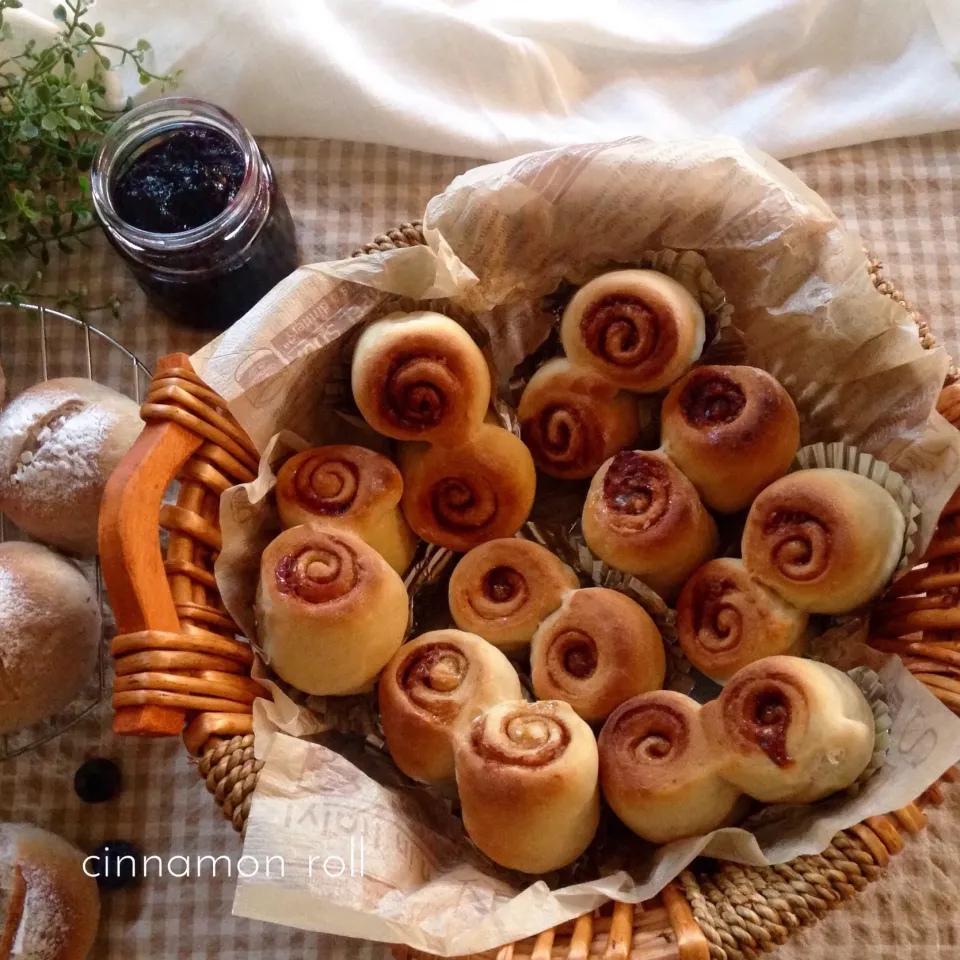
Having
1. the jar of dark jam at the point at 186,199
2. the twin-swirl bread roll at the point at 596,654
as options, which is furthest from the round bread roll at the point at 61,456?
the twin-swirl bread roll at the point at 596,654

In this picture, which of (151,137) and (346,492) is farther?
(151,137)

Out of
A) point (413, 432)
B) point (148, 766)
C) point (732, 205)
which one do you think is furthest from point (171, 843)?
point (732, 205)

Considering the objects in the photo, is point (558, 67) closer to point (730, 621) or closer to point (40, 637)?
point (730, 621)

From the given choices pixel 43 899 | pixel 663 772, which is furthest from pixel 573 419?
pixel 43 899

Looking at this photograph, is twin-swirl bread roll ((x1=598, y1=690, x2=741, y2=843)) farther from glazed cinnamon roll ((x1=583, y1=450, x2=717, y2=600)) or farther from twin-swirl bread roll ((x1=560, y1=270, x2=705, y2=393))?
twin-swirl bread roll ((x1=560, y1=270, x2=705, y2=393))

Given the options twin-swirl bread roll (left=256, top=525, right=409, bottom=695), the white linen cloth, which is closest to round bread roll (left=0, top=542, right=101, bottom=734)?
twin-swirl bread roll (left=256, top=525, right=409, bottom=695)
